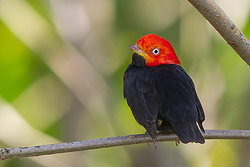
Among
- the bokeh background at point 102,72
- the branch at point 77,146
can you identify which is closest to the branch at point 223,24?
the branch at point 77,146

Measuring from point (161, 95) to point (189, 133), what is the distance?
1.44ft

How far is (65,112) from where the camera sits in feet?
30.5

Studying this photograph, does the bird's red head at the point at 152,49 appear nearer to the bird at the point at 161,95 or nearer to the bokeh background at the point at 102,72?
the bird at the point at 161,95

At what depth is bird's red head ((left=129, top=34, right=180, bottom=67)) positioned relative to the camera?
4.56 m

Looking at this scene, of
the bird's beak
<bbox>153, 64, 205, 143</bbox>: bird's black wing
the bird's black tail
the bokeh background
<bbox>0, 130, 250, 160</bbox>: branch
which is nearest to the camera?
<bbox>0, 130, 250, 160</bbox>: branch

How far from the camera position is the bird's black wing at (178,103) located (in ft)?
13.3

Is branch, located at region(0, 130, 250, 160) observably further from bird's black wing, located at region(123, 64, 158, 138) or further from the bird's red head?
the bird's red head

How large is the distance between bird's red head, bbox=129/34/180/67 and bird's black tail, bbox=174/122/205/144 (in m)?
0.79

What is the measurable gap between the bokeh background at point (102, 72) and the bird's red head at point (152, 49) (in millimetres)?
4187

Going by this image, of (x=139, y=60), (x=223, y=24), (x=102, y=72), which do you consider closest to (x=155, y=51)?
(x=139, y=60)

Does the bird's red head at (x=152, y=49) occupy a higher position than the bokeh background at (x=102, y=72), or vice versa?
the bird's red head at (x=152, y=49)

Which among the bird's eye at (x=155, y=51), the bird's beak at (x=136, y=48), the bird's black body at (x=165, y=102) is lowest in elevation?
the bird's black body at (x=165, y=102)

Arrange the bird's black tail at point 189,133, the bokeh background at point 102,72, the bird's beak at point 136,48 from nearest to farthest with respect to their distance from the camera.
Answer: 1. the bird's black tail at point 189,133
2. the bird's beak at point 136,48
3. the bokeh background at point 102,72

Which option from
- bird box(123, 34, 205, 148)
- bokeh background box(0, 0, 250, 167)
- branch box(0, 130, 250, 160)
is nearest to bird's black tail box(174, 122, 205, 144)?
bird box(123, 34, 205, 148)
